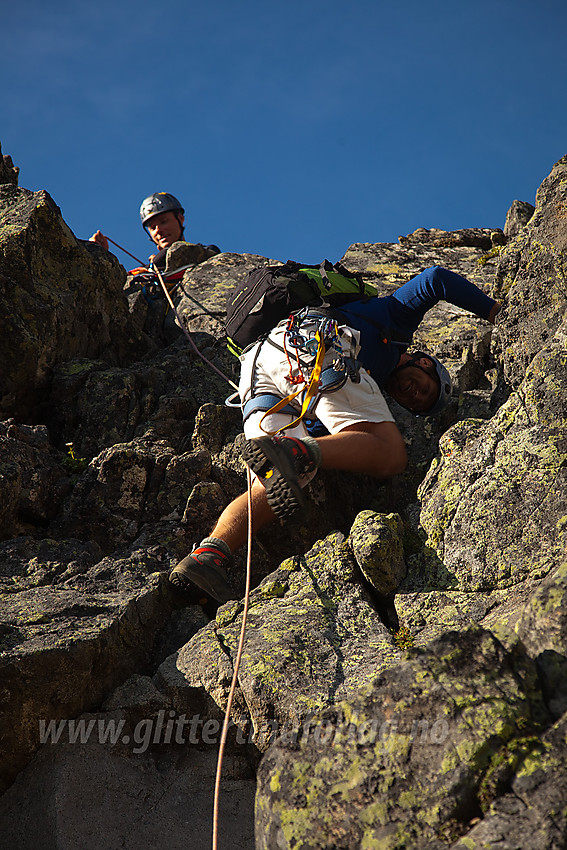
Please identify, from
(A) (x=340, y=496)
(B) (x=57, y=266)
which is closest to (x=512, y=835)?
(A) (x=340, y=496)

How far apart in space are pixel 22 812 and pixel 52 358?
703 centimetres

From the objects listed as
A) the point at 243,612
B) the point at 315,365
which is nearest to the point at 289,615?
the point at 243,612

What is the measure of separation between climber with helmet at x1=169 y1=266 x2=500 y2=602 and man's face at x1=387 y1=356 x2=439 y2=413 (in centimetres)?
1

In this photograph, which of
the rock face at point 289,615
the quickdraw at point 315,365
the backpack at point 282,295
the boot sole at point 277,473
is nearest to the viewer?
the rock face at point 289,615

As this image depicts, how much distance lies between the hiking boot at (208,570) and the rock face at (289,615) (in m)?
0.21

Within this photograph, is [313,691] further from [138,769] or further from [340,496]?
[340,496]

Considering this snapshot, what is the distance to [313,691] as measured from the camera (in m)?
5.46

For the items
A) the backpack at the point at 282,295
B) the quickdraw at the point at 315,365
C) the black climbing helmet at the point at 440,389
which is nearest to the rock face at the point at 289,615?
the black climbing helmet at the point at 440,389

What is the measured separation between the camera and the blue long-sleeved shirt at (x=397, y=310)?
331 inches

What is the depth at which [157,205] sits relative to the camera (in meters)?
15.6

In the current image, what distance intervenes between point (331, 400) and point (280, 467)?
1296 mm

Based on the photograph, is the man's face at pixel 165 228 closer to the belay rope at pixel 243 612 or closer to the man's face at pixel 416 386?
the belay rope at pixel 243 612

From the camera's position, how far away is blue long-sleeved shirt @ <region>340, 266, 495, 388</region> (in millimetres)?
8414

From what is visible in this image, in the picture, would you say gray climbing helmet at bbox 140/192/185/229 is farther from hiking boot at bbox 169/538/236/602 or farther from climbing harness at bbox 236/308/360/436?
hiking boot at bbox 169/538/236/602
